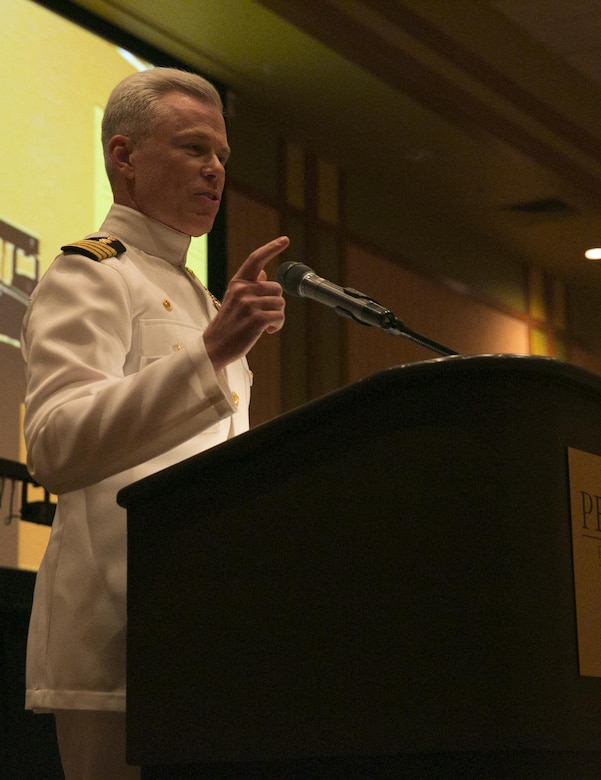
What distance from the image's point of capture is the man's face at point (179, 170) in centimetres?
164

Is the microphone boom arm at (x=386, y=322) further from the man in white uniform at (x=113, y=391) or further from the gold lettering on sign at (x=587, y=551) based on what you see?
the gold lettering on sign at (x=587, y=551)

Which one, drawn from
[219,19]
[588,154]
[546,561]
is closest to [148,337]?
[546,561]

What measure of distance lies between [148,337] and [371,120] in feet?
14.3

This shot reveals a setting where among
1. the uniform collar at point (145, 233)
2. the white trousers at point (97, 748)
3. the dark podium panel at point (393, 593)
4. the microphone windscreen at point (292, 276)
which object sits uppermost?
the uniform collar at point (145, 233)

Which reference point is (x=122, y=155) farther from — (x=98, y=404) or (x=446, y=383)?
(x=446, y=383)

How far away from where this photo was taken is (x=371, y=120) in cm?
568

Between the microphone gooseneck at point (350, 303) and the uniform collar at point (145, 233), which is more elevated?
the uniform collar at point (145, 233)

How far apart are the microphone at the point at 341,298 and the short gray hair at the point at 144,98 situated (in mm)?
335

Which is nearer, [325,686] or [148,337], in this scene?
[325,686]

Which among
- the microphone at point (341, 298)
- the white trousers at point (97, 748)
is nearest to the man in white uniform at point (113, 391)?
the white trousers at point (97, 748)

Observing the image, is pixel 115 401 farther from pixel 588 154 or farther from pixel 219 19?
pixel 588 154

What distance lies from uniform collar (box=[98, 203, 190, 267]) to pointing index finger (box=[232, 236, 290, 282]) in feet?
1.28

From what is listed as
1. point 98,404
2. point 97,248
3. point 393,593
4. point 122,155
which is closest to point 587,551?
point 393,593

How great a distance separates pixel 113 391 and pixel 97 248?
0.98 ft
